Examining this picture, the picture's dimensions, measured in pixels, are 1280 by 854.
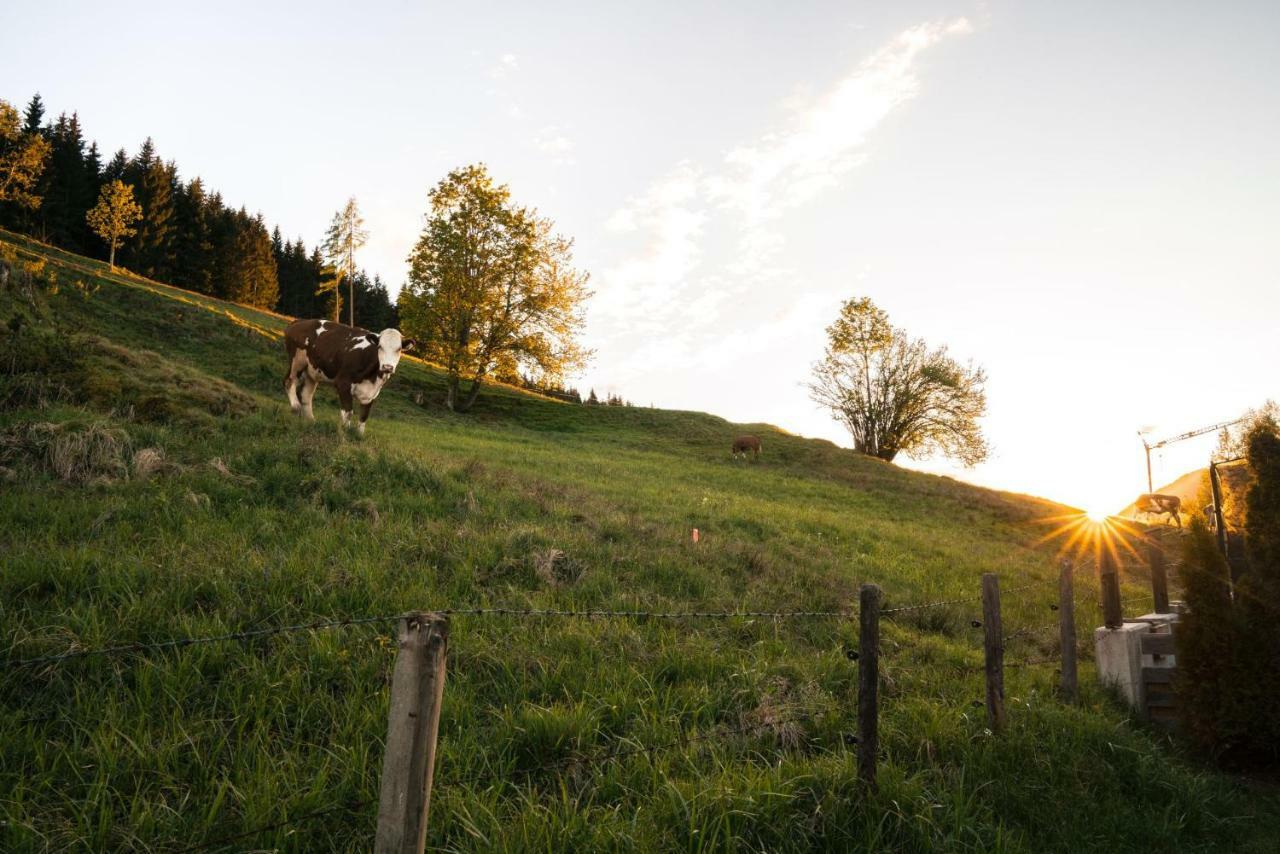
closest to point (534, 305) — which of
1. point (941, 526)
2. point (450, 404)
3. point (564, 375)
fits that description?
point (564, 375)

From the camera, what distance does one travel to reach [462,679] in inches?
164

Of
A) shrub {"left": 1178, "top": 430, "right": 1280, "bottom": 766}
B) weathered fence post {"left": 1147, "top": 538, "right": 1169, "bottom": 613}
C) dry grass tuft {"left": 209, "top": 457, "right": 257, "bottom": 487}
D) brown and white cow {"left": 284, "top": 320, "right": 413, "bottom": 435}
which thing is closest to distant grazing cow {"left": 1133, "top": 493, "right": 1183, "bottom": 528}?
weathered fence post {"left": 1147, "top": 538, "right": 1169, "bottom": 613}

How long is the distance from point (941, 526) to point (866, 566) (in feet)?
36.1

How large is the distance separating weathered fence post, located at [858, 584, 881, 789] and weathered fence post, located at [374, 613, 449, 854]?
101 inches

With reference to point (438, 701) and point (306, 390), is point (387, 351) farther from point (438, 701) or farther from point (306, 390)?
point (438, 701)

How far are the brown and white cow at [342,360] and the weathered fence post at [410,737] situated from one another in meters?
13.5

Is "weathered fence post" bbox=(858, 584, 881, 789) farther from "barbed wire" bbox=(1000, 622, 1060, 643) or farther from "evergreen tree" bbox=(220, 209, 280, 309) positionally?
"evergreen tree" bbox=(220, 209, 280, 309)

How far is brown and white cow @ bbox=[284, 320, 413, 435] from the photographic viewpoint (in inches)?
575

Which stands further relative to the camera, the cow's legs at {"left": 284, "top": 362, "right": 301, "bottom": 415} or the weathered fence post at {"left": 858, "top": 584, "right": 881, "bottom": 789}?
the cow's legs at {"left": 284, "top": 362, "right": 301, "bottom": 415}

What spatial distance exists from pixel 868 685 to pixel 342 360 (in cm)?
1421

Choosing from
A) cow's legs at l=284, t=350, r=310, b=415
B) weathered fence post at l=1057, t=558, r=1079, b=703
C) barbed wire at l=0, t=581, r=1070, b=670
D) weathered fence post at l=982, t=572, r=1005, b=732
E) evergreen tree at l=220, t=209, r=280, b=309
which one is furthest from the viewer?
evergreen tree at l=220, t=209, r=280, b=309

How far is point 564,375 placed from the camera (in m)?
31.5

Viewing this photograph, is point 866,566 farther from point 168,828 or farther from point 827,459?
point 827,459

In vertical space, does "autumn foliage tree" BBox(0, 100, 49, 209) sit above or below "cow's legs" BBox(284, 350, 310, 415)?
above
